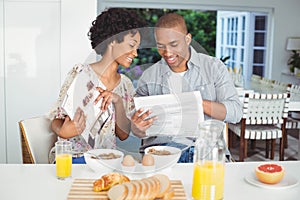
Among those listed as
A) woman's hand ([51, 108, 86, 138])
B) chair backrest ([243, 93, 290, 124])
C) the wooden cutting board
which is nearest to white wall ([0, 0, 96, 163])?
woman's hand ([51, 108, 86, 138])

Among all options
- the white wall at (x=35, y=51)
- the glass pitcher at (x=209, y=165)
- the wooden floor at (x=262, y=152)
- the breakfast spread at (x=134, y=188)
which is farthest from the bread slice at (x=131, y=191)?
the wooden floor at (x=262, y=152)

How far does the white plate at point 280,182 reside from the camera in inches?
56.6

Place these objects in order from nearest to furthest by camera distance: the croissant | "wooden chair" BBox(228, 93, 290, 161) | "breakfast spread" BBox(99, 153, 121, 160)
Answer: the croissant
"breakfast spread" BBox(99, 153, 121, 160)
"wooden chair" BBox(228, 93, 290, 161)

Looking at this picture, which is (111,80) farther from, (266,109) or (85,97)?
(266,109)

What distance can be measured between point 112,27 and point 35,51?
5.13 feet

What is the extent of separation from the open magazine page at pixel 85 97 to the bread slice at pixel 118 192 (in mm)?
503

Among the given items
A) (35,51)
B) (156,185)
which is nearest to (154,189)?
(156,185)

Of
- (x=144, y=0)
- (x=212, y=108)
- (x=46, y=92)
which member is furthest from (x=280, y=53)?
(x=212, y=108)

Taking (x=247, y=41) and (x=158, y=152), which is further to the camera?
(x=247, y=41)

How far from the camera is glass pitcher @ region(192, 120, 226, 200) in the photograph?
1289 millimetres

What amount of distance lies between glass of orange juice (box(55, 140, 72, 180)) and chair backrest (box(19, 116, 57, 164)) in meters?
0.47

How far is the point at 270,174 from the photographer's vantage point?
1.45 m

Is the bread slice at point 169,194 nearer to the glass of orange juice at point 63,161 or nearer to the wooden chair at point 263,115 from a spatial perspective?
the glass of orange juice at point 63,161

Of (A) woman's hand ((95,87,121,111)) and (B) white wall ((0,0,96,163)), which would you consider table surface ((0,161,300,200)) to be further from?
(B) white wall ((0,0,96,163))
